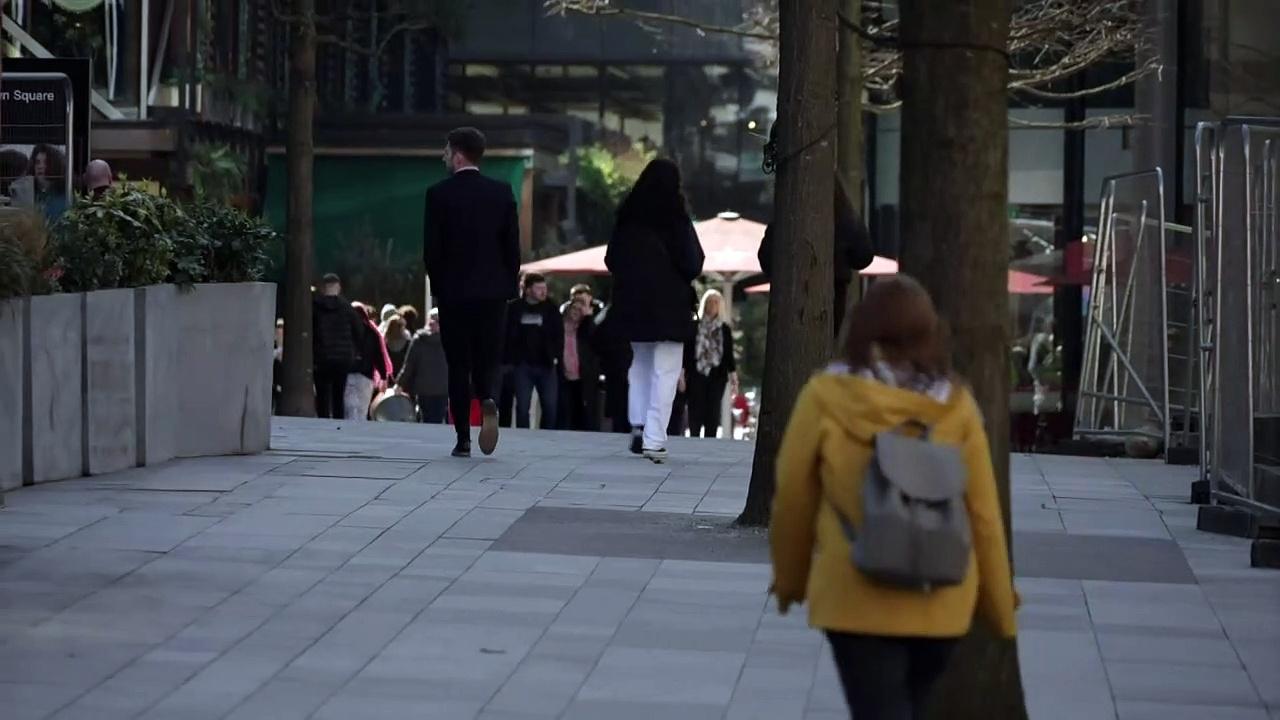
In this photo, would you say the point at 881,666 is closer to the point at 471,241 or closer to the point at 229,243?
the point at 471,241

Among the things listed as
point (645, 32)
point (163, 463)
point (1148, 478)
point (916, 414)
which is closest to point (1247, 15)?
point (1148, 478)

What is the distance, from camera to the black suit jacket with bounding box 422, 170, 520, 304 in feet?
41.4

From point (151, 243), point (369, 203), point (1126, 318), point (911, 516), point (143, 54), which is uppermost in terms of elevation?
point (143, 54)

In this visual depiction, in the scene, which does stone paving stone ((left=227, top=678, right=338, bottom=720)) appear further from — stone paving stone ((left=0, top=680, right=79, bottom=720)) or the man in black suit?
the man in black suit

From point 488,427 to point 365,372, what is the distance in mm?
9772

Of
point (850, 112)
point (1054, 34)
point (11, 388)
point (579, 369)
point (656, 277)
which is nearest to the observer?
point (11, 388)

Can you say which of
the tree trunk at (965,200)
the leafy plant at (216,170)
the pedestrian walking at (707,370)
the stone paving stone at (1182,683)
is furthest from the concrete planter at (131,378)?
the leafy plant at (216,170)

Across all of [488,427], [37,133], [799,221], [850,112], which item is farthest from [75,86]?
[799,221]

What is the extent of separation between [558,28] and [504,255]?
22290 millimetres

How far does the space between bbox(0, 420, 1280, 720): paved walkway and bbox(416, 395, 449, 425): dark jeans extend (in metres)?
10.1

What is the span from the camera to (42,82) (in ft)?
51.2

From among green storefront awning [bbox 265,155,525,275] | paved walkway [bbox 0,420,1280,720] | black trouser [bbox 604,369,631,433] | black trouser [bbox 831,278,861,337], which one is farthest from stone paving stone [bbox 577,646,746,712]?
green storefront awning [bbox 265,155,525,275]

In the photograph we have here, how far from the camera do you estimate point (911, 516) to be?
15.1 feet

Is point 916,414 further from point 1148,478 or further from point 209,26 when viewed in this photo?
point 209,26
